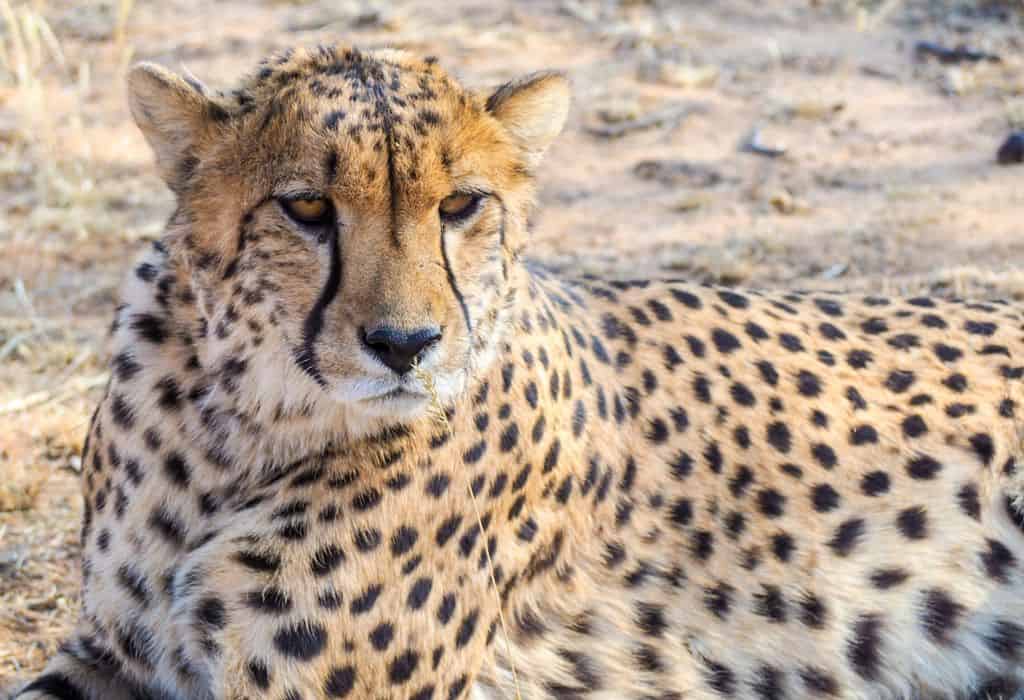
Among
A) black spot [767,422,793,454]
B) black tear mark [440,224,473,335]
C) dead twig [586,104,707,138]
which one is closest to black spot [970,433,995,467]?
black spot [767,422,793,454]

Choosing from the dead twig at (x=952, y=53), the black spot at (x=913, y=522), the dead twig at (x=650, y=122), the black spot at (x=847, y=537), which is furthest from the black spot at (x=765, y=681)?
the dead twig at (x=952, y=53)

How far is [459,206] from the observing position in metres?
2.38

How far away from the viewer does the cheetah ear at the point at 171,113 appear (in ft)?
7.91

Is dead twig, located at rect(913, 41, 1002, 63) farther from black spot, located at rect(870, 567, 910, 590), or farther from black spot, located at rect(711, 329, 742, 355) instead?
black spot, located at rect(870, 567, 910, 590)

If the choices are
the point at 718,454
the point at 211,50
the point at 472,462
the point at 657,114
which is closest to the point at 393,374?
the point at 472,462

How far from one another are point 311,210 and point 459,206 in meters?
0.25

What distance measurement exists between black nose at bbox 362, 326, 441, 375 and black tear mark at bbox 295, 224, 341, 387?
0.13 metres

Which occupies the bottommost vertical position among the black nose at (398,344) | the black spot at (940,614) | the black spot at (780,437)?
the black spot at (940,614)

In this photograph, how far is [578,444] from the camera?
2.87 metres

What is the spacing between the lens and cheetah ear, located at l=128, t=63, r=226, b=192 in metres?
2.41

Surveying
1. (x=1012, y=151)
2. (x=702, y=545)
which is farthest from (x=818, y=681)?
(x=1012, y=151)

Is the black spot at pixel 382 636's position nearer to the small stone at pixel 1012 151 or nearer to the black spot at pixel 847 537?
the black spot at pixel 847 537

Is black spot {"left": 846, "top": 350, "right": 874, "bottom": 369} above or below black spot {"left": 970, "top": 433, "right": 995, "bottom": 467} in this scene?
Result: above

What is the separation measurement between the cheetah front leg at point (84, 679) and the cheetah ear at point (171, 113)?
0.98 m
